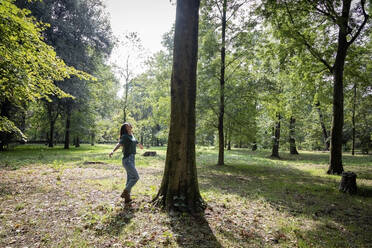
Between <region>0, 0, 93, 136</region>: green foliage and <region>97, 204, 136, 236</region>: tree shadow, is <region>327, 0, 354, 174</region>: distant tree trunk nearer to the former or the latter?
<region>97, 204, 136, 236</region>: tree shadow

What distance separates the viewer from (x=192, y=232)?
12.9 ft

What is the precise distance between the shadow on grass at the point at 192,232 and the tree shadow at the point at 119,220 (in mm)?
1033

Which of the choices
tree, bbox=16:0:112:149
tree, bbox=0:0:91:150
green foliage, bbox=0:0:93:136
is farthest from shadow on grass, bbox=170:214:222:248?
tree, bbox=16:0:112:149

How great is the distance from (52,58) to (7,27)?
130 centimetres

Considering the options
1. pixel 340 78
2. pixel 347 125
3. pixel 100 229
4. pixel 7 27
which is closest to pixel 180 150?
pixel 100 229

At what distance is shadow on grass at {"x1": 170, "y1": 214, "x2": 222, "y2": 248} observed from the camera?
355 cm

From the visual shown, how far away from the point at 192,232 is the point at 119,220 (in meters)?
1.68

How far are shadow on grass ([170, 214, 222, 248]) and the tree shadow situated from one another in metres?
1.03

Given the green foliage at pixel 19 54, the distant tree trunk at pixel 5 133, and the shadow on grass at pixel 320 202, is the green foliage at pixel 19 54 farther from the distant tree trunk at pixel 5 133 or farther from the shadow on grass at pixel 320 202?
the distant tree trunk at pixel 5 133

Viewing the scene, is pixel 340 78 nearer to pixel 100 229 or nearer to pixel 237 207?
pixel 237 207

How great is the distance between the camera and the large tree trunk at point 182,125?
501cm

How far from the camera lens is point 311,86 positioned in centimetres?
1398

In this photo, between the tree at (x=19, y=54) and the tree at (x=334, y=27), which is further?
the tree at (x=334, y=27)

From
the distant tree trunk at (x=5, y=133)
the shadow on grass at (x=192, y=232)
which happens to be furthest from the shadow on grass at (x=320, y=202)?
the distant tree trunk at (x=5, y=133)
